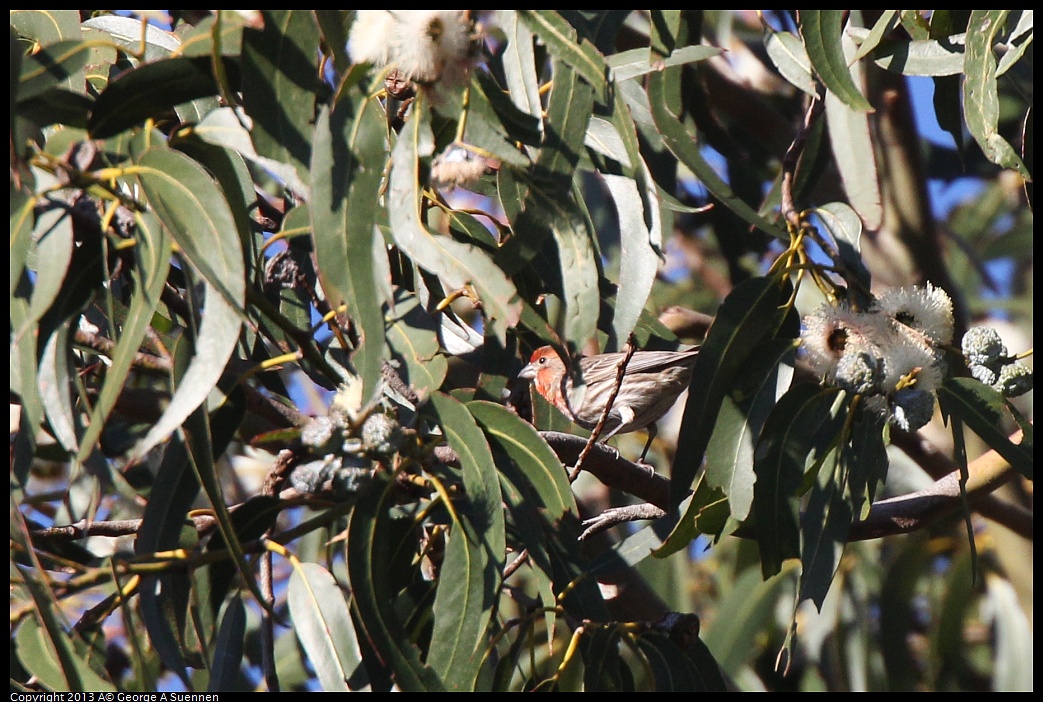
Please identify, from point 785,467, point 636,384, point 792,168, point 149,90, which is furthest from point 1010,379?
point 636,384

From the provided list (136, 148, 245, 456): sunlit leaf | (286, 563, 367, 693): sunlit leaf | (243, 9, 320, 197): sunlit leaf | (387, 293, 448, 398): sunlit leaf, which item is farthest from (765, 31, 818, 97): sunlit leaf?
(286, 563, 367, 693): sunlit leaf

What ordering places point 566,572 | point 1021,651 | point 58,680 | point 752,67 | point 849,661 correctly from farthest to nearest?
point 752,67 → point 849,661 → point 1021,651 → point 566,572 → point 58,680

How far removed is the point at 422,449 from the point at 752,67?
14.5 ft

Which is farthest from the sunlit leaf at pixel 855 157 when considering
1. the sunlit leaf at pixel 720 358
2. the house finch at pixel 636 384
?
the house finch at pixel 636 384

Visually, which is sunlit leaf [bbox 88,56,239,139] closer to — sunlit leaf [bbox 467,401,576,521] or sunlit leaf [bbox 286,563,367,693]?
sunlit leaf [bbox 467,401,576,521]

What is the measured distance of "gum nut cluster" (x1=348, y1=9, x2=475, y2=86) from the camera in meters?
1.93

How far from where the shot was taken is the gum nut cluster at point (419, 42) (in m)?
1.93

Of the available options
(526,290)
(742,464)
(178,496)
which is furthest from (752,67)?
(178,496)

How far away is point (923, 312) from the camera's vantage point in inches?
97.3

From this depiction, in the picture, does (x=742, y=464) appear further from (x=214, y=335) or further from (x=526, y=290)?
(x=214, y=335)

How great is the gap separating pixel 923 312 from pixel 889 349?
154 millimetres

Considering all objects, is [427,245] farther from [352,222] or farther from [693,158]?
[693,158]

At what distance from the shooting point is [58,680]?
87.7 inches

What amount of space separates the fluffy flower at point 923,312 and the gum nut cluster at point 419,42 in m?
1.18
